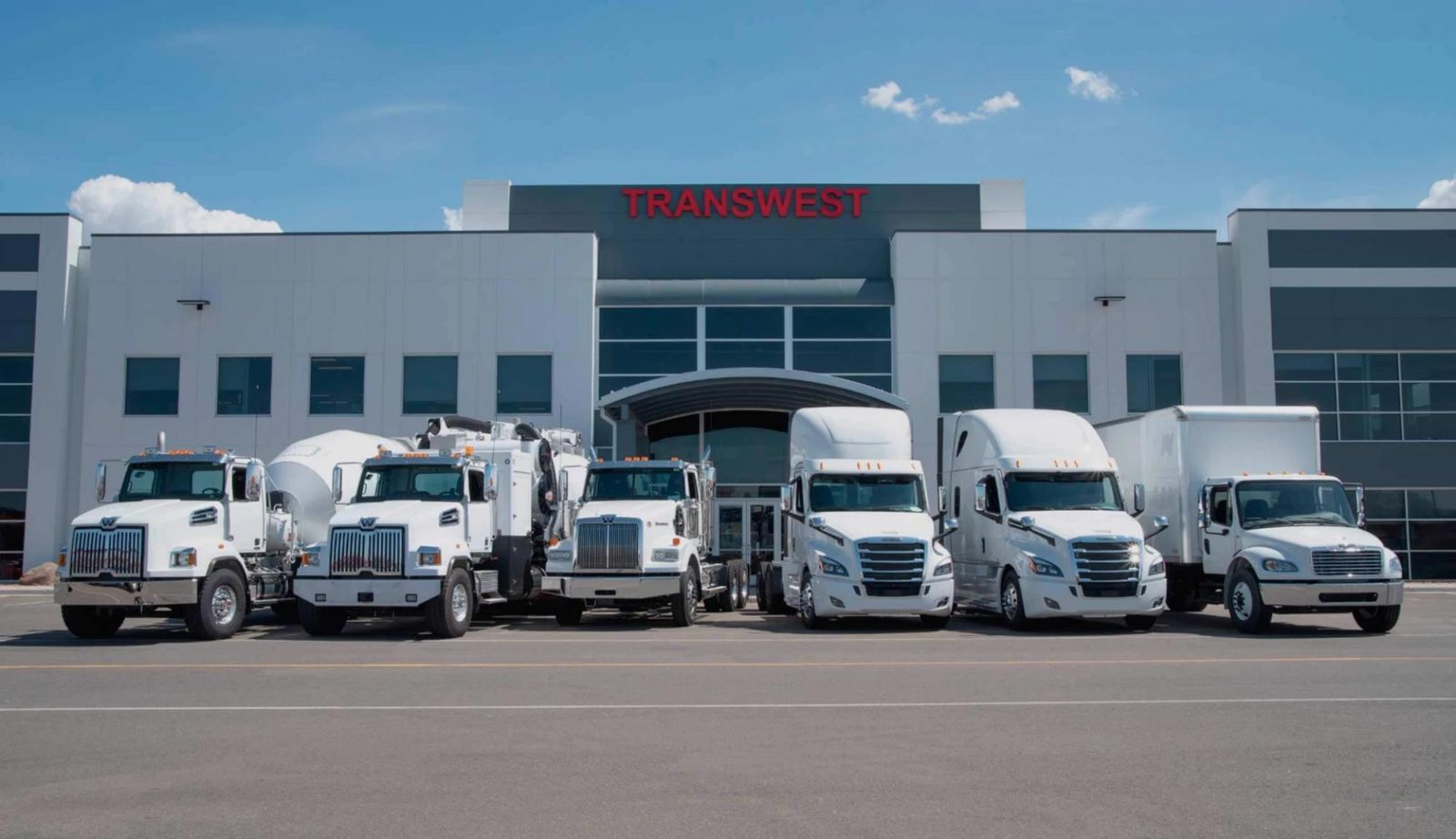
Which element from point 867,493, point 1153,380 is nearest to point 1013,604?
point 867,493

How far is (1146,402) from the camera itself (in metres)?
32.9

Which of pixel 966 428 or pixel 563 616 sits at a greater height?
pixel 966 428

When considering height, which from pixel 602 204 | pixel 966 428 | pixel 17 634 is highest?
pixel 602 204

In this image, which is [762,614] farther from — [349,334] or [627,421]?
[349,334]

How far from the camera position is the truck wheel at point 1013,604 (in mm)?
18719

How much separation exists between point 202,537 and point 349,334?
1567cm

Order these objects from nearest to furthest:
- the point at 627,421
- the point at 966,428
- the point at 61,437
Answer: the point at 966,428
the point at 627,421
the point at 61,437

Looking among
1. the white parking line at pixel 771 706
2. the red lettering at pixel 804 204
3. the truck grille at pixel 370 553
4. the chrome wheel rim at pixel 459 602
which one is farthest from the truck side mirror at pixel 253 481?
the red lettering at pixel 804 204

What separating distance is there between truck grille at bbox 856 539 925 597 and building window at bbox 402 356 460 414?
56.7 ft

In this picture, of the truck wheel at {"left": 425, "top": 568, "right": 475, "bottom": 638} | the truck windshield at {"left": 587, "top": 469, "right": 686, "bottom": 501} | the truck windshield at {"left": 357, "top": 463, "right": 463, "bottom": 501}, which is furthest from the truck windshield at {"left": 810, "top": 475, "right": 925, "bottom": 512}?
the truck windshield at {"left": 357, "top": 463, "right": 463, "bottom": 501}

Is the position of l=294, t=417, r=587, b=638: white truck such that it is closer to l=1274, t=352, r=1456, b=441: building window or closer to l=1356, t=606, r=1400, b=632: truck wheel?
l=1356, t=606, r=1400, b=632: truck wheel

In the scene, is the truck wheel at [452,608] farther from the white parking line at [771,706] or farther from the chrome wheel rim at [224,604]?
the white parking line at [771,706]

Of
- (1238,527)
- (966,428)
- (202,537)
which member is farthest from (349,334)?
(1238,527)

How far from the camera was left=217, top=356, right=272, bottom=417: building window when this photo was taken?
32.9 meters
